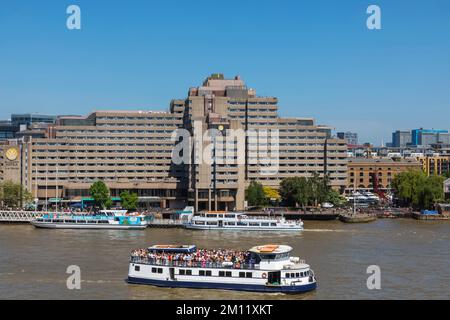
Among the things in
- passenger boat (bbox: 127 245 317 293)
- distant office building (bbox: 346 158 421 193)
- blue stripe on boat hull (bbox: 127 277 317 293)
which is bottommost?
blue stripe on boat hull (bbox: 127 277 317 293)

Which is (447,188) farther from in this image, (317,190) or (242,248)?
(242,248)

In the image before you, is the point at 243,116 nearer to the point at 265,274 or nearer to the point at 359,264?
the point at 359,264

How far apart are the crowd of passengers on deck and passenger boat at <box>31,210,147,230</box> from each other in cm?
3239

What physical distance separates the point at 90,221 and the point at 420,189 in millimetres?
47454

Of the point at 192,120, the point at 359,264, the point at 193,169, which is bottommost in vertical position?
the point at 359,264

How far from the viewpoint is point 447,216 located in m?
86.4

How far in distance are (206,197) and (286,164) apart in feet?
60.3

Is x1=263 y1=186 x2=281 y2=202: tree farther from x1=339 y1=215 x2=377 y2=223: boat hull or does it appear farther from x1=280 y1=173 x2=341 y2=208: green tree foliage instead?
x1=339 y1=215 x2=377 y2=223: boat hull

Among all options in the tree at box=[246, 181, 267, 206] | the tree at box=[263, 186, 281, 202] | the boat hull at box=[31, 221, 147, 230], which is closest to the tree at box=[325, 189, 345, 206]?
the tree at box=[263, 186, 281, 202]

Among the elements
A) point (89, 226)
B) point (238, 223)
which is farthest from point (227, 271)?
point (89, 226)

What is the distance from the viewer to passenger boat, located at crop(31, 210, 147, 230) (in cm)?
7238

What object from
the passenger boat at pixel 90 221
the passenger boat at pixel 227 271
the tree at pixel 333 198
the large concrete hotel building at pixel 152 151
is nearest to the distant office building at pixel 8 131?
the large concrete hotel building at pixel 152 151

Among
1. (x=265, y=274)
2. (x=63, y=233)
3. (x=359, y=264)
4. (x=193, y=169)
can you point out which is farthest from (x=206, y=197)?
(x=265, y=274)

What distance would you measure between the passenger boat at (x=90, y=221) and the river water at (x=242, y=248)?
1915mm
